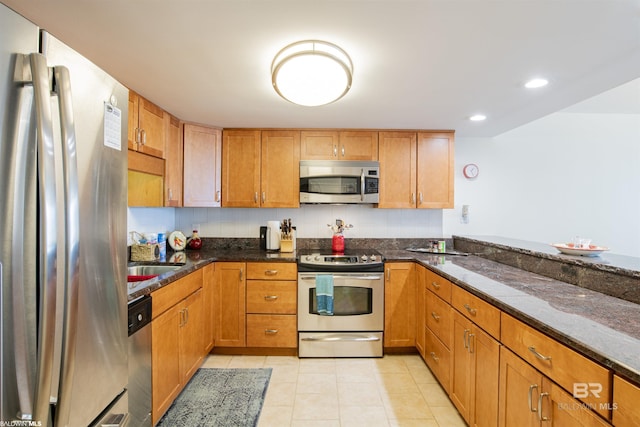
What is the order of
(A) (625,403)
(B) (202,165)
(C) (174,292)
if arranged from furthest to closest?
1. (B) (202,165)
2. (C) (174,292)
3. (A) (625,403)

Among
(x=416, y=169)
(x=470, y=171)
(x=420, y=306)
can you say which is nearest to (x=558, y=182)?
(x=470, y=171)

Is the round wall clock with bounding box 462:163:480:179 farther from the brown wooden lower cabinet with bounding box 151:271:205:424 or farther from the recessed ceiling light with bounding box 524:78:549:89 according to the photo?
the brown wooden lower cabinet with bounding box 151:271:205:424

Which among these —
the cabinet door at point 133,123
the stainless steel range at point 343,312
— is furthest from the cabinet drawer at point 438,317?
the cabinet door at point 133,123

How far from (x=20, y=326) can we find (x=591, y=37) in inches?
95.7

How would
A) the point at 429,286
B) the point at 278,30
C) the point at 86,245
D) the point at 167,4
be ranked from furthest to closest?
1. the point at 429,286
2. the point at 278,30
3. the point at 167,4
4. the point at 86,245

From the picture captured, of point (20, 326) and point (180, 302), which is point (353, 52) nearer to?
point (20, 326)

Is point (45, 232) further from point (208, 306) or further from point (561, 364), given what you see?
point (208, 306)

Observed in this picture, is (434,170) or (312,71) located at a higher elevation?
(312,71)

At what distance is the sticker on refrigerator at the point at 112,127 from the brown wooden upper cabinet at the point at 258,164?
1983 millimetres

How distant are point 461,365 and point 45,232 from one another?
2.08 m

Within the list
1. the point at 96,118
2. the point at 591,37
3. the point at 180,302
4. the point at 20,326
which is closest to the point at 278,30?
the point at 96,118

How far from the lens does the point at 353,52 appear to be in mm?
1549

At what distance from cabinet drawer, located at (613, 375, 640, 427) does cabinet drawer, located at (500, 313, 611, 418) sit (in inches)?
0.8

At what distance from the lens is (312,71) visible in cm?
153
